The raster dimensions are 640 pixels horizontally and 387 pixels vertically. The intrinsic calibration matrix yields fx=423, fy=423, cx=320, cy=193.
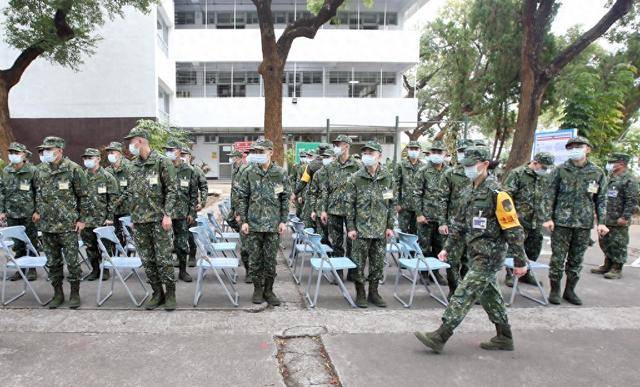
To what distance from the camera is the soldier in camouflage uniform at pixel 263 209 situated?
4852mm

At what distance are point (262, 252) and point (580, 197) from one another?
394cm

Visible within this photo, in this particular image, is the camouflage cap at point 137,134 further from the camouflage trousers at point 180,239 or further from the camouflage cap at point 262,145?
the camouflage trousers at point 180,239

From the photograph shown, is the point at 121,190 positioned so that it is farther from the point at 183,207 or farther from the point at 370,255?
the point at 370,255

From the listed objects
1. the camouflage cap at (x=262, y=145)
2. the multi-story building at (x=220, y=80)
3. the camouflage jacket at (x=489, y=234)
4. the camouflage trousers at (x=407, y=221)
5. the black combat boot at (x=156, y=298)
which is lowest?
the black combat boot at (x=156, y=298)

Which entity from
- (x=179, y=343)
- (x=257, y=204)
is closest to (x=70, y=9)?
(x=257, y=204)

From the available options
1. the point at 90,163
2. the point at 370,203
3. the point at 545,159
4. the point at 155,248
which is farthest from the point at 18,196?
the point at 545,159

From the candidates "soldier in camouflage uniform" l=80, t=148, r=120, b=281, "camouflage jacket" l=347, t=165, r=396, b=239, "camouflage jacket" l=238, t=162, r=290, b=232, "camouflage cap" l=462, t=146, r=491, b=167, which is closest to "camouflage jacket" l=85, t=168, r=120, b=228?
"soldier in camouflage uniform" l=80, t=148, r=120, b=281

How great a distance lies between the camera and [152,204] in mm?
4668

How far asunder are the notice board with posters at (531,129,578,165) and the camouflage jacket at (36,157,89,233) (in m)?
9.69

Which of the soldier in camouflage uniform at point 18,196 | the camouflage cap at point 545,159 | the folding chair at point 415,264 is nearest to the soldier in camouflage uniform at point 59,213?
the soldier in camouflage uniform at point 18,196

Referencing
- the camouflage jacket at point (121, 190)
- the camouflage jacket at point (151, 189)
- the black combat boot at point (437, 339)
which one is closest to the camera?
the black combat boot at point (437, 339)

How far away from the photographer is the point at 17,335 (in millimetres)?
4094

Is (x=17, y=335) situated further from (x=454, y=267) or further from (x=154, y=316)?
(x=454, y=267)

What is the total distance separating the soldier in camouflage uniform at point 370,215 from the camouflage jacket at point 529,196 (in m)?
1.86
